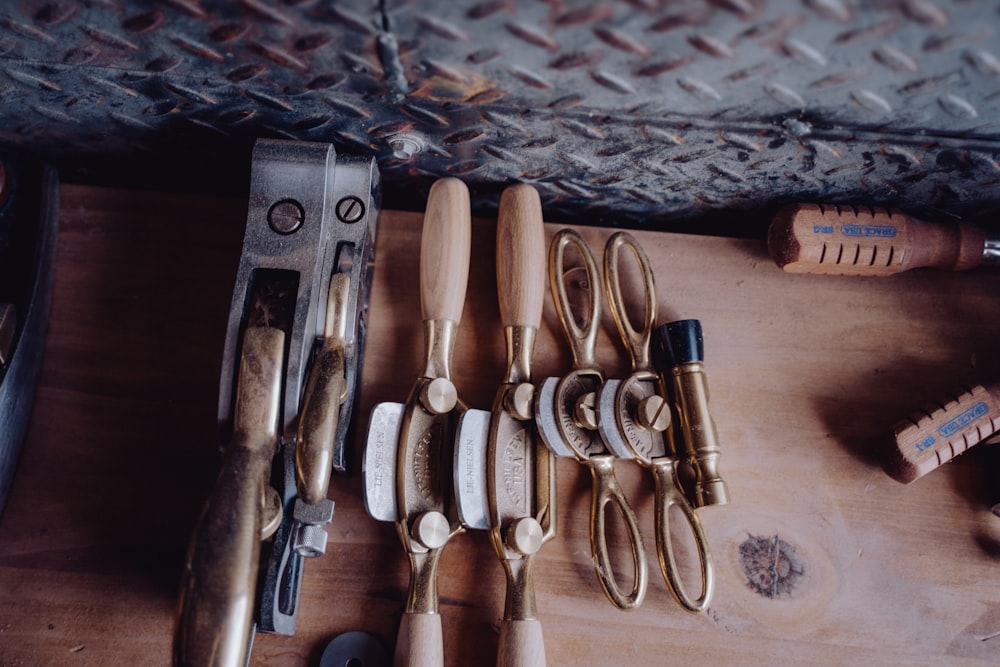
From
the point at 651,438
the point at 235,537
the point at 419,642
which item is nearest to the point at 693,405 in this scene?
the point at 651,438

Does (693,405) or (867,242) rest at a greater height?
(867,242)

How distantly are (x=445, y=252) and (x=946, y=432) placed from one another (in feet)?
1.92

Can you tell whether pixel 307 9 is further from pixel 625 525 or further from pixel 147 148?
pixel 625 525

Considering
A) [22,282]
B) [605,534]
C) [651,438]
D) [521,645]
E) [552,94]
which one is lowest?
[521,645]

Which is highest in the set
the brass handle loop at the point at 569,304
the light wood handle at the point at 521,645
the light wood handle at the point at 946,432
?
the brass handle loop at the point at 569,304

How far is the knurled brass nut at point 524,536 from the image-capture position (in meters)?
0.71

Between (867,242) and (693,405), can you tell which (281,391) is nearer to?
(693,405)

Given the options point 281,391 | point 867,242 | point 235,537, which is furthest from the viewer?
point 867,242

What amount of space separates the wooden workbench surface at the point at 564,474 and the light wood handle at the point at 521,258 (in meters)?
0.06

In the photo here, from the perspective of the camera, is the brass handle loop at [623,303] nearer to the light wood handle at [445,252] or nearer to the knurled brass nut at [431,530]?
the light wood handle at [445,252]

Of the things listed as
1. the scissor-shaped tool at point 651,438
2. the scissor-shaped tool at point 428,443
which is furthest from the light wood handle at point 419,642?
the scissor-shaped tool at point 651,438

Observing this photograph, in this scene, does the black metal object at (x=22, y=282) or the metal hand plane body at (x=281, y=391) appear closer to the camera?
the metal hand plane body at (x=281, y=391)

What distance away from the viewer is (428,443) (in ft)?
2.49

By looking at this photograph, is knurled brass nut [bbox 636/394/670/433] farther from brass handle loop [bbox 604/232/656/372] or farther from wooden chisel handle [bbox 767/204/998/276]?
wooden chisel handle [bbox 767/204/998/276]
